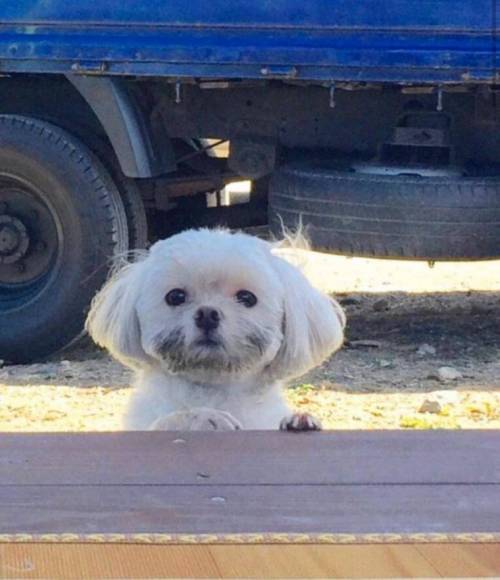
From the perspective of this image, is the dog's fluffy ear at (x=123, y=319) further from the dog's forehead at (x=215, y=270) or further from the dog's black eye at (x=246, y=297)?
the dog's black eye at (x=246, y=297)

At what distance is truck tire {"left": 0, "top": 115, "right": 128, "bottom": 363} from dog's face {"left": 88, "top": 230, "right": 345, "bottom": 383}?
366cm

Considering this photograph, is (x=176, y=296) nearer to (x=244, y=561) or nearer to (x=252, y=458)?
(x=252, y=458)

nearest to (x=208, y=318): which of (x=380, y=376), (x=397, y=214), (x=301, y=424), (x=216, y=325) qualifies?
(x=216, y=325)

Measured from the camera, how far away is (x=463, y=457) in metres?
2.39

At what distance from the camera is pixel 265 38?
6785 mm

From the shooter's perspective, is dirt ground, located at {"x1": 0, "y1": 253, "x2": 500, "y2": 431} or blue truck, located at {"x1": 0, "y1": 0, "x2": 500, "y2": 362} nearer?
dirt ground, located at {"x1": 0, "y1": 253, "x2": 500, "y2": 431}

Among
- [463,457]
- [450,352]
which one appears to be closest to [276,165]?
[450,352]

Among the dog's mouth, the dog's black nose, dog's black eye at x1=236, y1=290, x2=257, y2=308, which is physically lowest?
the dog's mouth

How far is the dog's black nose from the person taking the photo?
3396mm

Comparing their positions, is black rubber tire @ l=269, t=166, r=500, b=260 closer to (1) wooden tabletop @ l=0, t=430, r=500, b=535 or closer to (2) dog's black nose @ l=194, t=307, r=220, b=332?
(2) dog's black nose @ l=194, t=307, r=220, b=332

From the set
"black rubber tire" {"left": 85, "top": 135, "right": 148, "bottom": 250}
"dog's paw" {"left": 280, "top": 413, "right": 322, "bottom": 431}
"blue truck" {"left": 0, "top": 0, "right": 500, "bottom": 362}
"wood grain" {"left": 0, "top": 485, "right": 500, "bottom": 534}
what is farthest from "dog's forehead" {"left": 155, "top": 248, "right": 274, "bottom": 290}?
"black rubber tire" {"left": 85, "top": 135, "right": 148, "bottom": 250}

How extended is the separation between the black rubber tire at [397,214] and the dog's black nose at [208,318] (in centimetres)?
344

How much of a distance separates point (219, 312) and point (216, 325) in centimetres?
3

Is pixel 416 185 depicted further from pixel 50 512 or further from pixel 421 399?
pixel 50 512
